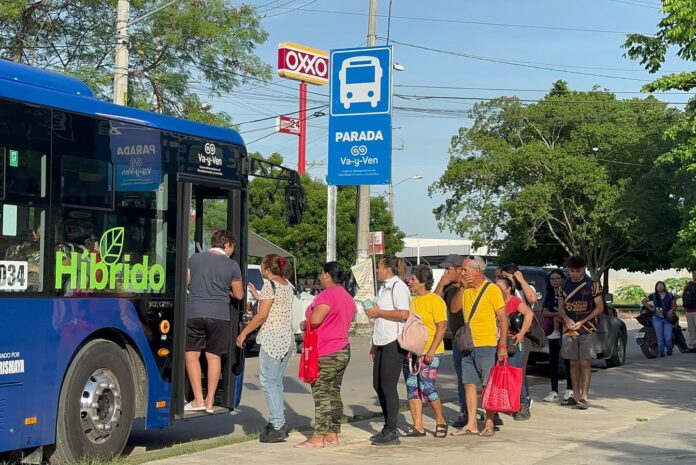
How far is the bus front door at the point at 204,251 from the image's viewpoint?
987 centimetres

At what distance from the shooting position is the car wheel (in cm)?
1955

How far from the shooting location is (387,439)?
33.0ft

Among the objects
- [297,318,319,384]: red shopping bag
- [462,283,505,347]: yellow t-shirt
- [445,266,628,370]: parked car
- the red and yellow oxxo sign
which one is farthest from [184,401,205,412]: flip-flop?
the red and yellow oxxo sign

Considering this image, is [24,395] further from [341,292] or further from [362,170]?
[362,170]

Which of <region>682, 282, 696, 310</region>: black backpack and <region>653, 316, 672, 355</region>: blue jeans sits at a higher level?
<region>682, 282, 696, 310</region>: black backpack

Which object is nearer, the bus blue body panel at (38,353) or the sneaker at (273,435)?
the bus blue body panel at (38,353)

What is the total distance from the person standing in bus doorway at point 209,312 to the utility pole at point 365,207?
62.5 ft

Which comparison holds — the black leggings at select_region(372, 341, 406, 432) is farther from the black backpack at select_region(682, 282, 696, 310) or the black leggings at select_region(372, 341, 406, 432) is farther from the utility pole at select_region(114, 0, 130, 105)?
the black backpack at select_region(682, 282, 696, 310)

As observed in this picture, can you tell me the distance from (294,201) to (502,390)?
312 cm

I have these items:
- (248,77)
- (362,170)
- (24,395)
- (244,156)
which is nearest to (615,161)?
(248,77)

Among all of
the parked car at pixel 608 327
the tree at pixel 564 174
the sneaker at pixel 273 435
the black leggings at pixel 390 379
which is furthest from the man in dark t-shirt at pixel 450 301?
the tree at pixel 564 174

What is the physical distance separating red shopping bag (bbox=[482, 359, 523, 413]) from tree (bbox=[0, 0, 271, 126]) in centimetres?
1636

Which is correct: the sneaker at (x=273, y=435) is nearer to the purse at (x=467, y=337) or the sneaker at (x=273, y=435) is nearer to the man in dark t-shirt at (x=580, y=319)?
the purse at (x=467, y=337)

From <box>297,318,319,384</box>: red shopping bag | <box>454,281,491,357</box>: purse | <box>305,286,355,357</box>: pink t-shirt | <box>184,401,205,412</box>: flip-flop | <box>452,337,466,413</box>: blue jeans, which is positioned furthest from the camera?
<box>452,337,466,413</box>: blue jeans
